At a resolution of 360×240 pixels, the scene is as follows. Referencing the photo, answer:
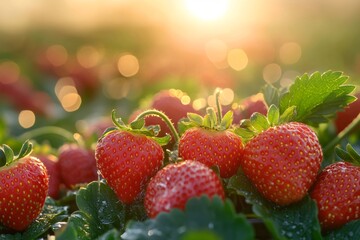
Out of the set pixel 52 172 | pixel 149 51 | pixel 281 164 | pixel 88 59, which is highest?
pixel 281 164

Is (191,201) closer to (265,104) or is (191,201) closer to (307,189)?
(307,189)

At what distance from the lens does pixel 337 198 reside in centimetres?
100

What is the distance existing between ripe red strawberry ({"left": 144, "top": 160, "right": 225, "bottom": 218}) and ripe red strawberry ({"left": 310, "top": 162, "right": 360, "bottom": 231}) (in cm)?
19

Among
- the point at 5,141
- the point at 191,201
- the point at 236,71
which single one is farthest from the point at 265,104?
the point at 236,71

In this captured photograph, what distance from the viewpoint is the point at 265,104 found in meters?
1.24

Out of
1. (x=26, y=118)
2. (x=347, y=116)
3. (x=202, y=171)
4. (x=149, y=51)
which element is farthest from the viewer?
(x=149, y=51)

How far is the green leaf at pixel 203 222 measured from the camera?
80 cm

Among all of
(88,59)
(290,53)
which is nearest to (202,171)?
(88,59)

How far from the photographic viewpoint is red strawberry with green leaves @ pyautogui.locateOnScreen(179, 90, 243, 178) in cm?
101

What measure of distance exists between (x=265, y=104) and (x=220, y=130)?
0.21 m

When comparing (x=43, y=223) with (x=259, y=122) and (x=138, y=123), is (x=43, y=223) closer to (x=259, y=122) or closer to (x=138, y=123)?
(x=138, y=123)

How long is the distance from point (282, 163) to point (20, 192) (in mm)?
444

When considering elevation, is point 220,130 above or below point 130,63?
above

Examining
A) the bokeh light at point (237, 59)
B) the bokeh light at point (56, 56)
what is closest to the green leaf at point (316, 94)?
the bokeh light at point (237, 59)
